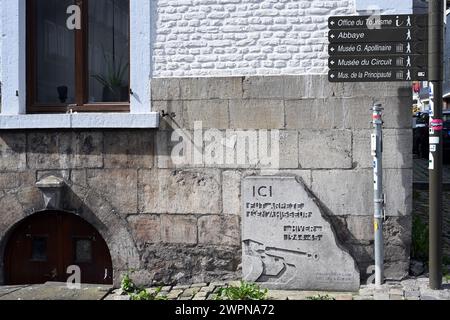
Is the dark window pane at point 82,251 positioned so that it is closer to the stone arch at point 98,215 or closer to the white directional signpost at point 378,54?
the stone arch at point 98,215

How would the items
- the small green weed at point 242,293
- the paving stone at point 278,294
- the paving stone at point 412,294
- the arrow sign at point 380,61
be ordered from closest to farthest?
the paving stone at point 412,294 → the small green weed at point 242,293 → the paving stone at point 278,294 → the arrow sign at point 380,61

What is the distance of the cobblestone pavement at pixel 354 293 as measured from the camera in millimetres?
5441

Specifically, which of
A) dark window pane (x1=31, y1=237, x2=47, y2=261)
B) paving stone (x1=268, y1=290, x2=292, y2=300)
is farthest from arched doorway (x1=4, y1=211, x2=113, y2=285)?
paving stone (x1=268, y1=290, x2=292, y2=300)

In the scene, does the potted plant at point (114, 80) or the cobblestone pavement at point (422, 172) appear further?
the cobblestone pavement at point (422, 172)

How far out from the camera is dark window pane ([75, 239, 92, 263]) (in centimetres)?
654

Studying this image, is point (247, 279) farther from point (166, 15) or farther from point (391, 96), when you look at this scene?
point (166, 15)

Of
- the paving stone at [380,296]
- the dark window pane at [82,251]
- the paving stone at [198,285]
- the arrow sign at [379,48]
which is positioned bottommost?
the paving stone at [198,285]

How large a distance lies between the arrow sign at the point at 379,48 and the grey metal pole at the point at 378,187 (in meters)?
0.59

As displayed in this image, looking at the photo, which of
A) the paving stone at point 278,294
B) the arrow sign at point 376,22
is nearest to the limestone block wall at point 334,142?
the arrow sign at point 376,22

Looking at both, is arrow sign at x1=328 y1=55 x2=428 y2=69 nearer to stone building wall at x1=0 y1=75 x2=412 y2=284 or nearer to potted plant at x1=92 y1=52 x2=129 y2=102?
stone building wall at x1=0 y1=75 x2=412 y2=284

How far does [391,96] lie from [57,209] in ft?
12.8

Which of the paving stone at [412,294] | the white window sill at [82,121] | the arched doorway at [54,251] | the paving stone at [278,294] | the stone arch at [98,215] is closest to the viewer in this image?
the paving stone at [412,294]

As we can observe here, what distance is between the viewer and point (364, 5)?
5.90 m

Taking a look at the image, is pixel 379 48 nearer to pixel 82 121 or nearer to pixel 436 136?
pixel 436 136
